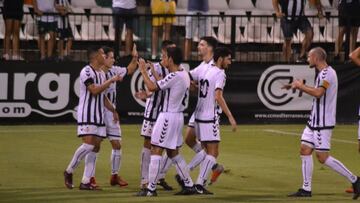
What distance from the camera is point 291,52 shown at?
89.7ft

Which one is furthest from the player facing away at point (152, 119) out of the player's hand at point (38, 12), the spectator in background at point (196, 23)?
the spectator in background at point (196, 23)

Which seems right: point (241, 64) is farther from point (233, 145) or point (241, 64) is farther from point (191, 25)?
point (233, 145)

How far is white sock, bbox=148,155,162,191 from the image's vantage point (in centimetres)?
1470

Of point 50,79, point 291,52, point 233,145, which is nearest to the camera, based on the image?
point 233,145

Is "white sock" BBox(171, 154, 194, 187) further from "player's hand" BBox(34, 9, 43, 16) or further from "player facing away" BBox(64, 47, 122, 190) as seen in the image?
"player's hand" BBox(34, 9, 43, 16)

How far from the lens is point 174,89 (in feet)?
48.5

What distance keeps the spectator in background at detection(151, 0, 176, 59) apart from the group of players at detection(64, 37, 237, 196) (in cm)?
947

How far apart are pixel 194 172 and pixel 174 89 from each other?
3667mm

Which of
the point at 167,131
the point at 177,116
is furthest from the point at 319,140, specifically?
the point at 167,131

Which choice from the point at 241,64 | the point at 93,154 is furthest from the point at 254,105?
the point at 93,154

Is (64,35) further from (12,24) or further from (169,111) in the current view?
(169,111)

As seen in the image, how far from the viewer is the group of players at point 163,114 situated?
14.8m

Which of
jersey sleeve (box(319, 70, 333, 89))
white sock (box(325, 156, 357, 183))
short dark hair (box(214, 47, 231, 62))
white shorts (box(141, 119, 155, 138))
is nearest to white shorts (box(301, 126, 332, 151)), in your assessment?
white sock (box(325, 156, 357, 183))

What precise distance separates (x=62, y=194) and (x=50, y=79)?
1014 centimetres
